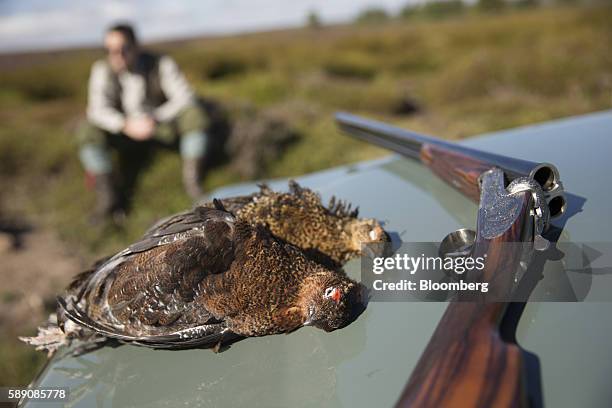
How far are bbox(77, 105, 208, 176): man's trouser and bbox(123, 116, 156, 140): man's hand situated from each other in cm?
25

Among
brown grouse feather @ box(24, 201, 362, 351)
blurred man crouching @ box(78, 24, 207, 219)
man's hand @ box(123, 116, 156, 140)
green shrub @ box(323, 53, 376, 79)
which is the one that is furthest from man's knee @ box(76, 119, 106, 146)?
green shrub @ box(323, 53, 376, 79)

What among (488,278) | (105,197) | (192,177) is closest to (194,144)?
(192,177)

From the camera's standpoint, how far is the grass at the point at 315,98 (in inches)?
309

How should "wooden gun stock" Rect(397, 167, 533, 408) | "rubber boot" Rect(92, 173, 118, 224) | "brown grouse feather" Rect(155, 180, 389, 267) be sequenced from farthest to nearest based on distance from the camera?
"rubber boot" Rect(92, 173, 118, 224), "brown grouse feather" Rect(155, 180, 389, 267), "wooden gun stock" Rect(397, 167, 533, 408)

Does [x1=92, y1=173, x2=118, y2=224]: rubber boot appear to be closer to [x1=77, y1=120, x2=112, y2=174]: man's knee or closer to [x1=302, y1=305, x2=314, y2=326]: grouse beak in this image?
[x1=77, y1=120, x2=112, y2=174]: man's knee

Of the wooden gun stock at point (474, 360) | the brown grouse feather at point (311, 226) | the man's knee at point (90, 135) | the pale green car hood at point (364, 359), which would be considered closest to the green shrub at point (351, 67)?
the man's knee at point (90, 135)

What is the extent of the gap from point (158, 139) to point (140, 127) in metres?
0.57

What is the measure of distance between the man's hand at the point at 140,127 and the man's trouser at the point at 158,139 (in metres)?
0.25

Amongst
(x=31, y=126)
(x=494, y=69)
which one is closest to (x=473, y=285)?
(x=31, y=126)

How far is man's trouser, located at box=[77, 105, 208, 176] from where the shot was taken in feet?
22.9

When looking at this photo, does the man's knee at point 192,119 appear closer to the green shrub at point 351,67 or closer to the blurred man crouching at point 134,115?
the blurred man crouching at point 134,115

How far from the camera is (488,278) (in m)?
1.27

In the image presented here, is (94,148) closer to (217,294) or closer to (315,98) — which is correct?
(217,294)

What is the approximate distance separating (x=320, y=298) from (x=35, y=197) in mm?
9326
